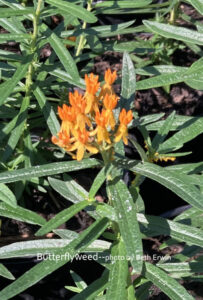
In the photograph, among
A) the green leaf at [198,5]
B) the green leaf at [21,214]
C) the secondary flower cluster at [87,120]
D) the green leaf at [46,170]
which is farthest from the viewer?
the green leaf at [21,214]

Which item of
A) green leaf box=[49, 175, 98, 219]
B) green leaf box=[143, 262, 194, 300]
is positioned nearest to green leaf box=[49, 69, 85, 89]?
green leaf box=[49, 175, 98, 219]

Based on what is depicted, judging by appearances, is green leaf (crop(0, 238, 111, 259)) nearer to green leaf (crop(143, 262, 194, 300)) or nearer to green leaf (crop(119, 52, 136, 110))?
green leaf (crop(143, 262, 194, 300))

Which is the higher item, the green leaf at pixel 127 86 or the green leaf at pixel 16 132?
the green leaf at pixel 127 86

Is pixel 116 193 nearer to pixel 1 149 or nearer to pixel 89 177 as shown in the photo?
pixel 1 149

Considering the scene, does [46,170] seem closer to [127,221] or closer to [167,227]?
[127,221]

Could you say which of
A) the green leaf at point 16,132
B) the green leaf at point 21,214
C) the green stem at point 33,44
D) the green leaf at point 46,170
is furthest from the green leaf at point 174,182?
the green stem at point 33,44

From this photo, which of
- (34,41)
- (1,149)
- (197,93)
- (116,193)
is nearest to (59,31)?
(34,41)

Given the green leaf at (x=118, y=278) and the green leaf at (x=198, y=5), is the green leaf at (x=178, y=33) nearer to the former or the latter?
the green leaf at (x=198, y=5)
